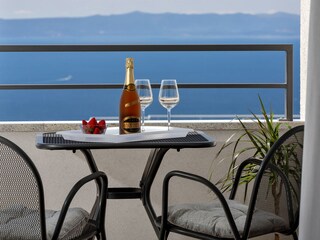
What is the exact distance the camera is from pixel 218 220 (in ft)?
10.4

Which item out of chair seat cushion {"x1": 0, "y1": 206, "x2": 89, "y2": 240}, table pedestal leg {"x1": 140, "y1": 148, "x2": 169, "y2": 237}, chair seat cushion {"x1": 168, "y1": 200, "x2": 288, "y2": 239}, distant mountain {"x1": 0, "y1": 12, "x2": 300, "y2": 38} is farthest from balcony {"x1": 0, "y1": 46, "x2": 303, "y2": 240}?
distant mountain {"x1": 0, "y1": 12, "x2": 300, "y2": 38}

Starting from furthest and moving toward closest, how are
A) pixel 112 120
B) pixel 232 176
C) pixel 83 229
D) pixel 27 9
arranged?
→ pixel 27 9, pixel 112 120, pixel 232 176, pixel 83 229

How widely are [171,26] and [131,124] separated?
2193 centimetres

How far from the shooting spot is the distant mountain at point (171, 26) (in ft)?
79.3

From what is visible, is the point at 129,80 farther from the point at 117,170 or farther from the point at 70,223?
the point at 117,170

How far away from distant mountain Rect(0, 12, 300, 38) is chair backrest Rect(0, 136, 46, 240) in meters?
21.0

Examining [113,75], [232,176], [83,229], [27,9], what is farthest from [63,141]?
[27,9]

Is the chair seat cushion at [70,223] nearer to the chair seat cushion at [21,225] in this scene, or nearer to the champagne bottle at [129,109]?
the chair seat cushion at [21,225]

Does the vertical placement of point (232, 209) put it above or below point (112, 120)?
below

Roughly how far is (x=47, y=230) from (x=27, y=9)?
23451mm

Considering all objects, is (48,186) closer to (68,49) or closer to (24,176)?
(68,49)

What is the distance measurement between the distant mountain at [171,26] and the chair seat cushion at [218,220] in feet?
67.7

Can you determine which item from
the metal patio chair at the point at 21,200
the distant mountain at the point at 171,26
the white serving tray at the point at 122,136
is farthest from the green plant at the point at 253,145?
the distant mountain at the point at 171,26

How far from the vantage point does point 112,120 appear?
469cm
